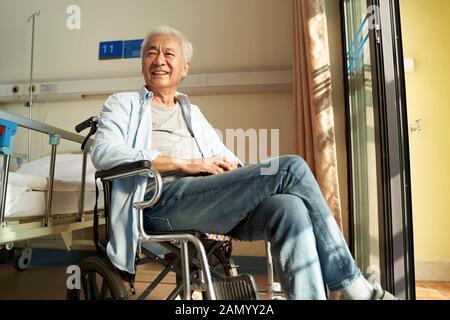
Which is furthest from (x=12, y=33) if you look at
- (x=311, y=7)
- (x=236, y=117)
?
(x=311, y=7)

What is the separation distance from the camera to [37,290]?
1744 mm

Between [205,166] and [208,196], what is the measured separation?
15cm

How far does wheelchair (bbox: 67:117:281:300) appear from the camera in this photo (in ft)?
2.82

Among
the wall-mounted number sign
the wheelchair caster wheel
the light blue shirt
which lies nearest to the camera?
the light blue shirt

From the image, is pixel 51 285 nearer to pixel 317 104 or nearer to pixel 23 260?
pixel 23 260

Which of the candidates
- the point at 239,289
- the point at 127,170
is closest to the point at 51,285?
the point at 127,170

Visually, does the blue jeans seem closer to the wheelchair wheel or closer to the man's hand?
the man's hand

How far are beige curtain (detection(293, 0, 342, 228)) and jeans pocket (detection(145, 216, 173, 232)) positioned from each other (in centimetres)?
94

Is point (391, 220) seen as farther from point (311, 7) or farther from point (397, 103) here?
point (311, 7)

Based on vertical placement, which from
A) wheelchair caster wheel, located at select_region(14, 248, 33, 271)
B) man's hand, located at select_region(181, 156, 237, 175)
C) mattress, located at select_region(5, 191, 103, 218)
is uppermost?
man's hand, located at select_region(181, 156, 237, 175)

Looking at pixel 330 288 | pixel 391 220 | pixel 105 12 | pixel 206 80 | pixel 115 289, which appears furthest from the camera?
pixel 105 12

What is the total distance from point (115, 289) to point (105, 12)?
2121 mm

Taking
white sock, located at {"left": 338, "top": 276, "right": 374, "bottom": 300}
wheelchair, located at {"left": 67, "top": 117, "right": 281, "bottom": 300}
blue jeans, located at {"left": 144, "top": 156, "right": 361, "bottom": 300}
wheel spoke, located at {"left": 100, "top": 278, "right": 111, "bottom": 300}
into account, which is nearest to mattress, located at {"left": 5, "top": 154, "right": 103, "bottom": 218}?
wheelchair, located at {"left": 67, "top": 117, "right": 281, "bottom": 300}

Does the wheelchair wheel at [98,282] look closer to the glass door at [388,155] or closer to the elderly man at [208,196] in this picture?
the elderly man at [208,196]
